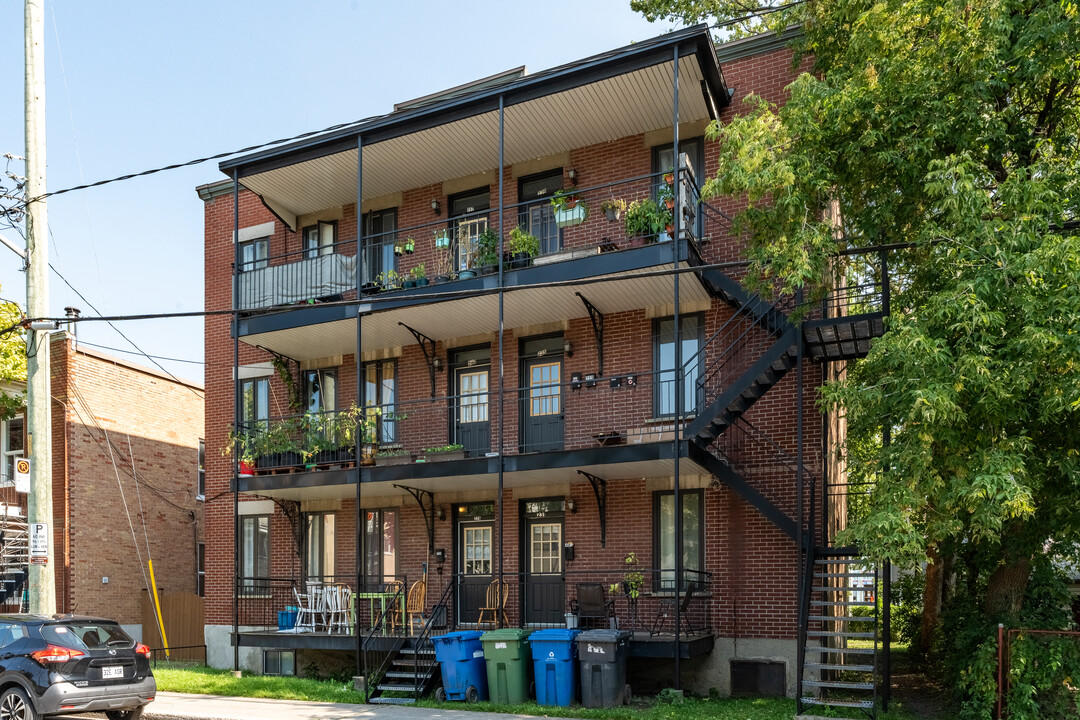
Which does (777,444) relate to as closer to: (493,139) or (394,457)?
(394,457)

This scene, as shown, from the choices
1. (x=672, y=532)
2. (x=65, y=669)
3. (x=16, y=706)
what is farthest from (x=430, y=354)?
(x=16, y=706)

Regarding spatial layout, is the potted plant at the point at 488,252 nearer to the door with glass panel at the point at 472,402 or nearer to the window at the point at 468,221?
the window at the point at 468,221

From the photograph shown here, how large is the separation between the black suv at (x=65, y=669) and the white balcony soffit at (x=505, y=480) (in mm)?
5538

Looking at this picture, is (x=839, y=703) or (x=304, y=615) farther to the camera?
(x=304, y=615)

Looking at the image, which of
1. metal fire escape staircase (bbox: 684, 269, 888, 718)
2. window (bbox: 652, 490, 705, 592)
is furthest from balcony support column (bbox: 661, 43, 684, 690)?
window (bbox: 652, 490, 705, 592)

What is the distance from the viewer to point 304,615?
19109mm

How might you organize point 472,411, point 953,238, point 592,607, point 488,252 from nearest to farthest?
point 953,238
point 592,607
point 488,252
point 472,411

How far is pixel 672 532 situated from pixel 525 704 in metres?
3.96

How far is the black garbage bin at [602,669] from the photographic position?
1378cm

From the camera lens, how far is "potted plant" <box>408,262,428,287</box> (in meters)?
17.5

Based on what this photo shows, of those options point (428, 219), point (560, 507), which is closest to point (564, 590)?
point (560, 507)

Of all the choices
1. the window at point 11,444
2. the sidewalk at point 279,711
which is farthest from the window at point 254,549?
the window at point 11,444

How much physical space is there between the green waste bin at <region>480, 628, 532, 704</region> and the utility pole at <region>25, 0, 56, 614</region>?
6.56 meters

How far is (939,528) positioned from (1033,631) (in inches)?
103
